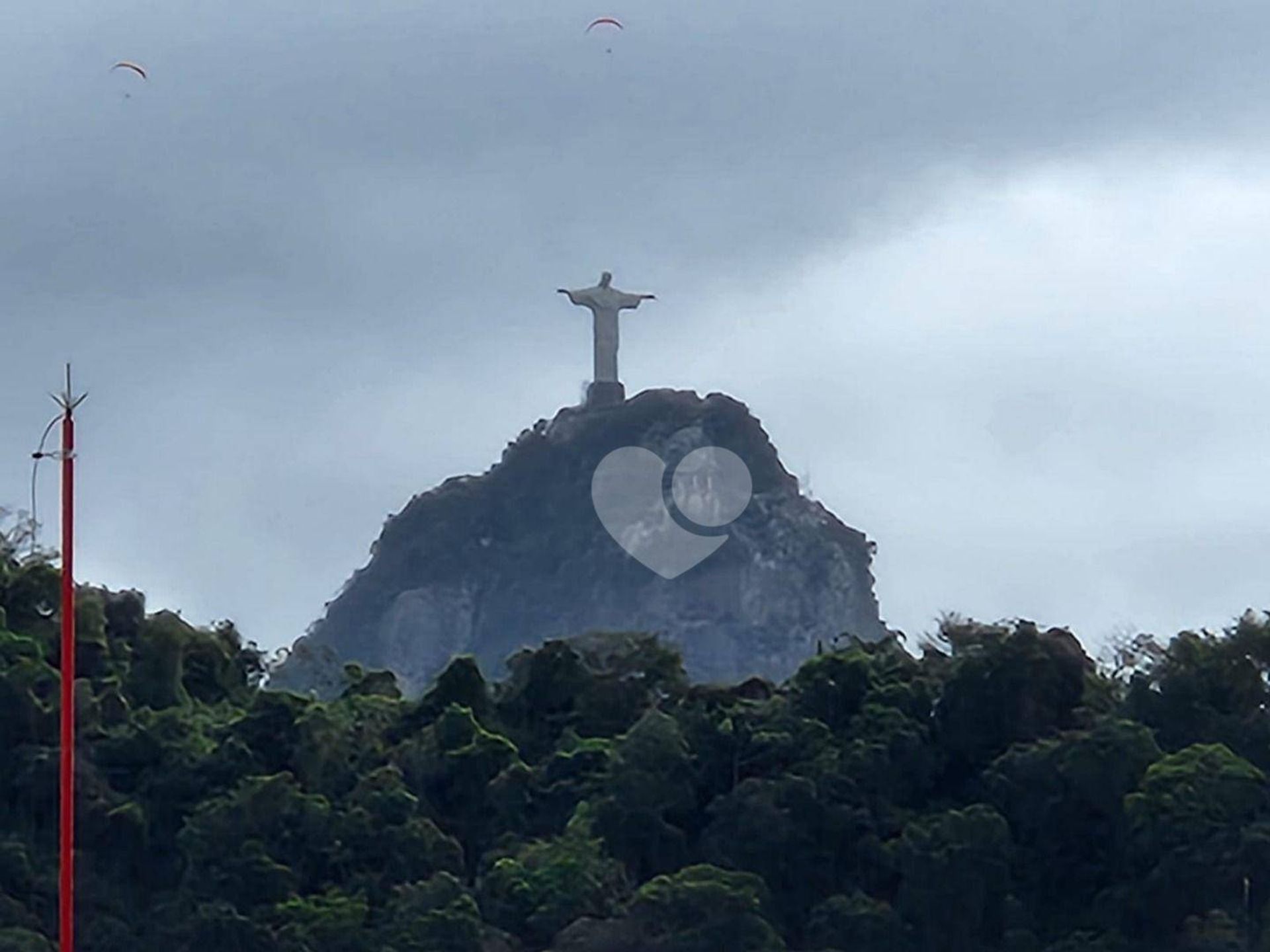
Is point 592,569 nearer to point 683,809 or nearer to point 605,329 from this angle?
point 605,329

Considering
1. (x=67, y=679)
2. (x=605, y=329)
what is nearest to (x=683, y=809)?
(x=67, y=679)

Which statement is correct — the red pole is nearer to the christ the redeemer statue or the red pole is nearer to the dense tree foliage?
the dense tree foliage

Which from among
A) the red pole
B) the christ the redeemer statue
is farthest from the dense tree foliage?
the christ the redeemer statue

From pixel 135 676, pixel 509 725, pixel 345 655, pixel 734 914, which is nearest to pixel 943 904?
pixel 734 914

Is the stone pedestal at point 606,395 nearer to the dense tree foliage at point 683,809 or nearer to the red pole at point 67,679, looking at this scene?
the dense tree foliage at point 683,809

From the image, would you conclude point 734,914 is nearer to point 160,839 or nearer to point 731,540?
point 160,839
